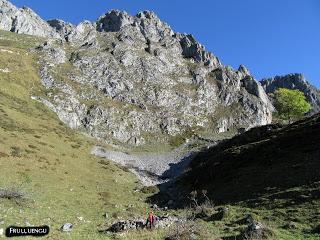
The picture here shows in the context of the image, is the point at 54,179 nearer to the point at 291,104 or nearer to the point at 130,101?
the point at 291,104

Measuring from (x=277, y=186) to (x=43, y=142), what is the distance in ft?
189

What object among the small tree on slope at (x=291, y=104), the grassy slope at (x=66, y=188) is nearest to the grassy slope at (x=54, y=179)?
the grassy slope at (x=66, y=188)

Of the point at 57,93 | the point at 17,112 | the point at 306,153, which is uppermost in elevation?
the point at 57,93

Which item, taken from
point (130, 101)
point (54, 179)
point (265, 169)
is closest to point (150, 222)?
point (265, 169)

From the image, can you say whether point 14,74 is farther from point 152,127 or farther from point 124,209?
point 124,209

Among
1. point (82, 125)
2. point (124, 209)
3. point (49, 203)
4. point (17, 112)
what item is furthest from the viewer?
point (82, 125)

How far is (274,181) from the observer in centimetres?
4553

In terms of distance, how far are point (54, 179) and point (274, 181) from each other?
108 feet

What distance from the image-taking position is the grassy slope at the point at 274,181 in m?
32.8

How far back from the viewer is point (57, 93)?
15500 centimetres

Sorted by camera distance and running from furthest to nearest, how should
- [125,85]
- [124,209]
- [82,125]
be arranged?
[125,85]
[82,125]
[124,209]

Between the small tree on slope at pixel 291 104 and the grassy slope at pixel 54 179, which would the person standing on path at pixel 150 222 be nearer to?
the grassy slope at pixel 54 179

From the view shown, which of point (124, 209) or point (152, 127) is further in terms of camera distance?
point (152, 127)

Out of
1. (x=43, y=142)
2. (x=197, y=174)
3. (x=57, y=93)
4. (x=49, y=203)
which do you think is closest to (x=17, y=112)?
(x=43, y=142)
